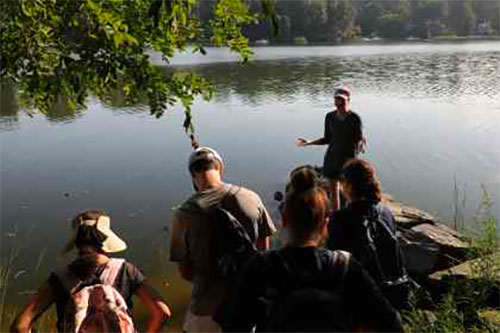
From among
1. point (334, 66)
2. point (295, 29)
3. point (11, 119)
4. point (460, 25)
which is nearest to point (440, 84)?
point (334, 66)

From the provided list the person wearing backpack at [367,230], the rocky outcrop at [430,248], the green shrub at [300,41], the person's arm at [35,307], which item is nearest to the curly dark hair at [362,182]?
the person wearing backpack at [367,230]

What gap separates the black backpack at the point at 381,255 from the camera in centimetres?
360

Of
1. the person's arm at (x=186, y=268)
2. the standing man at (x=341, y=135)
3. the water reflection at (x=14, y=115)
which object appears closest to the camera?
the person's arm at (x=186, y=268)

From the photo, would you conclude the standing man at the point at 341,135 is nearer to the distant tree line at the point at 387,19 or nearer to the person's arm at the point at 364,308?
the person's arm at the point at 364,308

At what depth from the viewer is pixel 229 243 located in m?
3.14

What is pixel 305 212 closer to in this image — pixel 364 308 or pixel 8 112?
pixel 364 308

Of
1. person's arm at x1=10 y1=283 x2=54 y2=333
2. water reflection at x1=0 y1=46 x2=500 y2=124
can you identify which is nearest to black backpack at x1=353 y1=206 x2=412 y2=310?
person's arm at x1=10 y1=283 x2=54 y2=333

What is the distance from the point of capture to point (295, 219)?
243 cm

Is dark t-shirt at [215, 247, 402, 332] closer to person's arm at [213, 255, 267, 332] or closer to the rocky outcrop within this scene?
person's arm at [213, 255, 267, 332]

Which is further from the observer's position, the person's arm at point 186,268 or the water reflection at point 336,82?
the water reflection at point 336,82

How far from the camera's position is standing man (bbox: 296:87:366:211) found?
7129mm

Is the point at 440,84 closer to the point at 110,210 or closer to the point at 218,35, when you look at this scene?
the point at 110,210

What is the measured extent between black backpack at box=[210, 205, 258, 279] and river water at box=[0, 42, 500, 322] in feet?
15.2

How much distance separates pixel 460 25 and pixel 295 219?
129556 mm
